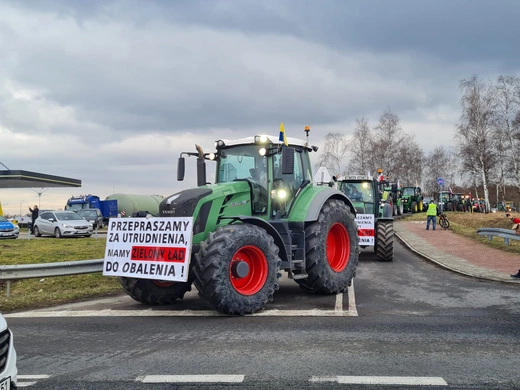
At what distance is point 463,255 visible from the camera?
16.1 meters

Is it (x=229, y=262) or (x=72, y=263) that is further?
(x=72, y=263)

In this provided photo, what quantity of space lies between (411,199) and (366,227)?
3159 cm

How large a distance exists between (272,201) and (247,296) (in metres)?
2.04

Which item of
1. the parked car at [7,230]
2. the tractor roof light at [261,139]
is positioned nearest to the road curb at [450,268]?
the tractor roof light at [261,139]

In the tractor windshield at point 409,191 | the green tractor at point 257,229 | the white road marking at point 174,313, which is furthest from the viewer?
the tractor windshield at point 409,191

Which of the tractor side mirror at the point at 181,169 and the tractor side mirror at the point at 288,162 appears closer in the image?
the tractor side mirror at the point at 288,162

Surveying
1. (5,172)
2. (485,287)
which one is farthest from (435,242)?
(5,172)

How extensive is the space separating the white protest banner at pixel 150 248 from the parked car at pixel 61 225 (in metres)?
19.4

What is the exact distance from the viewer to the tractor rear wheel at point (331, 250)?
9.07 m

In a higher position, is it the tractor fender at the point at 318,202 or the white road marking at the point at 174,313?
the tractor fender at the point at 318,202

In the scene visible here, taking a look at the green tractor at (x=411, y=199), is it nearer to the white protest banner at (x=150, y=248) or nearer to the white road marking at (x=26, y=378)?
the white protest banner at (x=150, y=248)

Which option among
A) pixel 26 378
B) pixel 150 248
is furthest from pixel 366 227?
pixel 26 378

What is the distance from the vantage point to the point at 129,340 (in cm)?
629

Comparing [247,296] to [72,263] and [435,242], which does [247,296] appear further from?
[435,242]
